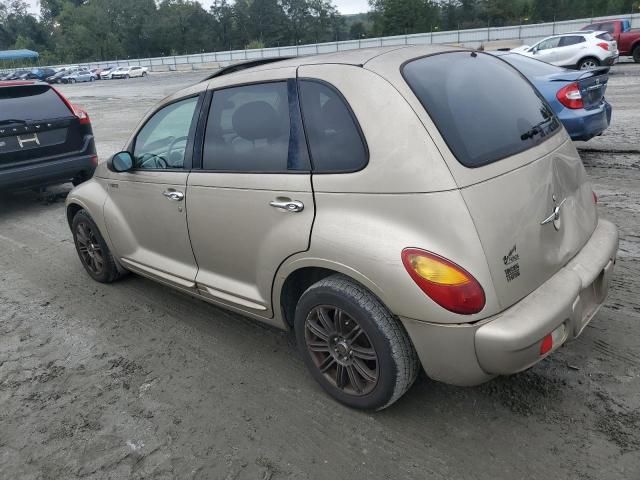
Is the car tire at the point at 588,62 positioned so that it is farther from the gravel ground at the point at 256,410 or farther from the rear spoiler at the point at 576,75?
the gravel ground at the point at 256,410

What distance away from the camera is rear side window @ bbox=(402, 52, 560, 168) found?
2.54 m

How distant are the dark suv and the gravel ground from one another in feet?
10.9

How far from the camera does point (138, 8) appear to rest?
345ft

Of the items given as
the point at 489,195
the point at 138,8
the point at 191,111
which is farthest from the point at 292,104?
the point at 138,8

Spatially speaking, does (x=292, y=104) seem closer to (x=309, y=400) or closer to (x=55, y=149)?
(x=309, y=400)

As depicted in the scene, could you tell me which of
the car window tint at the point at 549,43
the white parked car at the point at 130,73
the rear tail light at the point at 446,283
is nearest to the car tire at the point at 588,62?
the car window tint at the point at 549,43

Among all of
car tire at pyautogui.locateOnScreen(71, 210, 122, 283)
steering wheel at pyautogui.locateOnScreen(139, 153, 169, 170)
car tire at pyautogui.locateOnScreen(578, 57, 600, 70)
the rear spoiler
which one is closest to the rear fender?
steering wheel at pyautogui.locateOnScreen(139, 153, 169, 170)

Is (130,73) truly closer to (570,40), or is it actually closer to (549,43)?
(549,43)

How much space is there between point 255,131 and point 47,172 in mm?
5060

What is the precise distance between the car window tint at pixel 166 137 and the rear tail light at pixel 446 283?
1853mm

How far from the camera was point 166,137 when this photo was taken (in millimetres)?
3812

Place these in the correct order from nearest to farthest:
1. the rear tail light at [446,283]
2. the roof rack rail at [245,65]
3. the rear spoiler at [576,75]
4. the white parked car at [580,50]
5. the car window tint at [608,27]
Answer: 1. the rear tail light at [446,283]
2. the roof rack rail at [245,65]
3. the rear spoiler at [576,75]
4. the white parked car at [580,50]
5. the car window tint at [608,27]

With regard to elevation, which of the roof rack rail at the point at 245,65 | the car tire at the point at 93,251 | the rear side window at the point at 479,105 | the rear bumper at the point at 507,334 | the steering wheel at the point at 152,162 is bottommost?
the car tire at the point at 93,251

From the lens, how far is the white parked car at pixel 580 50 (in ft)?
58.7
